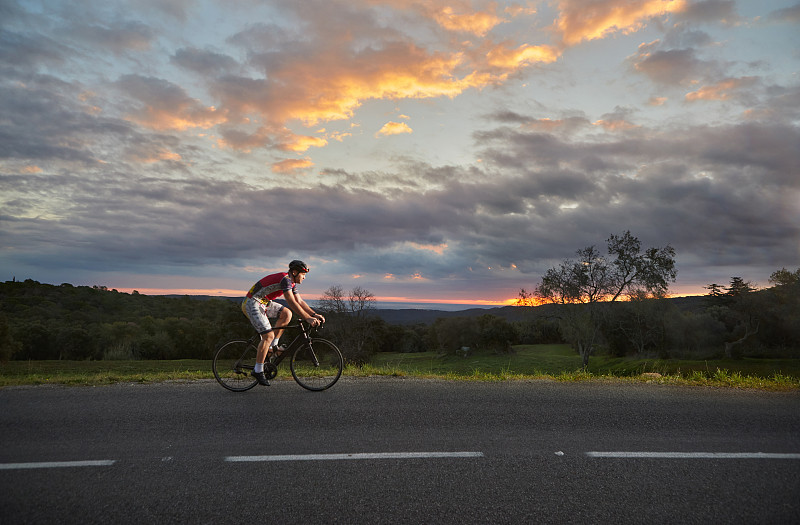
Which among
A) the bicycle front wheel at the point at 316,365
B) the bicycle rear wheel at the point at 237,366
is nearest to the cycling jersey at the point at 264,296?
the bicycle rear wheel at the point at 237,366

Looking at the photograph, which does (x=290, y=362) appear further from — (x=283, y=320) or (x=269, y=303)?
(x=269, y=303)

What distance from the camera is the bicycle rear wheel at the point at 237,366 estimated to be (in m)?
8.24

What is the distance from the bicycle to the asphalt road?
0.72m

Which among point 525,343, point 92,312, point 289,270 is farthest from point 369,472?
point 525,343

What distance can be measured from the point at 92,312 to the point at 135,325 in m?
9.44

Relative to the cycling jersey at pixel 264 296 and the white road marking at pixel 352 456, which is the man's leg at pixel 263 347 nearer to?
the cycling jersey at pixel 264 296

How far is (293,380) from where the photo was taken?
886 cm

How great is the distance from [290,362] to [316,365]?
69 centimetres

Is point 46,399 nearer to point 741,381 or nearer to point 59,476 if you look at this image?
point 59,476

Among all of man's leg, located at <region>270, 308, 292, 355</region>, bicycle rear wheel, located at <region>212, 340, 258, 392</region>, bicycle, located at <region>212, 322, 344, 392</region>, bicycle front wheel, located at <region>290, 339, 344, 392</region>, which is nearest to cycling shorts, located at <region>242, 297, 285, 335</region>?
man's leg, located at <region>270, 308, 292, 355</region>

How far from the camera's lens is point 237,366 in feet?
27.4

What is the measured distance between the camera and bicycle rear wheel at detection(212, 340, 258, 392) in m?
8.24

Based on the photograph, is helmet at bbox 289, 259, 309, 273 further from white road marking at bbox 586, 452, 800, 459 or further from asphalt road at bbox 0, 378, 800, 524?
white road marking at bbox 586, 452, 800, 459

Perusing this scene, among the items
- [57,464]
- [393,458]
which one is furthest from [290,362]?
[393,458]
